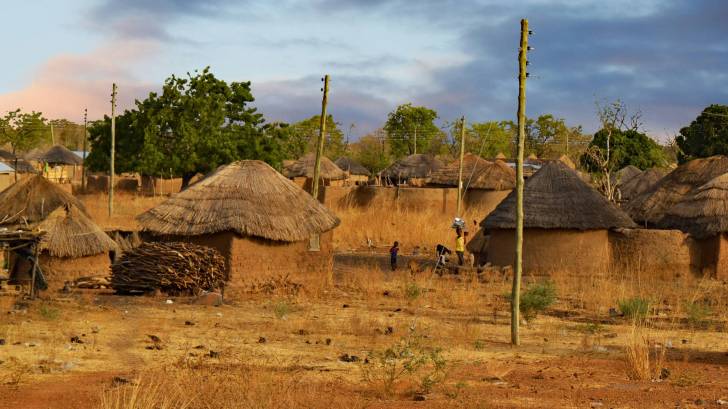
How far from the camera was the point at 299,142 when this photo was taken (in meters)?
69.0

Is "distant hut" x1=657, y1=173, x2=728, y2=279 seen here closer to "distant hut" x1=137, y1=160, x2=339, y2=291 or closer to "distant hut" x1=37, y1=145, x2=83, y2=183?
"distant hut" x1=137, y1=160, x2=339, y2=291

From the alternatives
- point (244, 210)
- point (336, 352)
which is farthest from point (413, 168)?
point (336, 352)

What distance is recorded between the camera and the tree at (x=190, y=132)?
37.8m

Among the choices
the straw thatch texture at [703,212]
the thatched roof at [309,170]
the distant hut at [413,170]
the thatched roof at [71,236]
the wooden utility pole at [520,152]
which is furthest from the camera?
the distant hut at [413,170]

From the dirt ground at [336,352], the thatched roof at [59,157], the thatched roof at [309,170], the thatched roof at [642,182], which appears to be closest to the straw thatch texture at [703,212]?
the dirt ground at [336,352]

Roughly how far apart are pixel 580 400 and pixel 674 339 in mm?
4661

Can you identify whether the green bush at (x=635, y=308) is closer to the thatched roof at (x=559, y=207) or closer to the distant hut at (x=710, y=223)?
the thatched roof at (x=559, y=207)

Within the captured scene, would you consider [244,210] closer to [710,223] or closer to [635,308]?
[635,308]

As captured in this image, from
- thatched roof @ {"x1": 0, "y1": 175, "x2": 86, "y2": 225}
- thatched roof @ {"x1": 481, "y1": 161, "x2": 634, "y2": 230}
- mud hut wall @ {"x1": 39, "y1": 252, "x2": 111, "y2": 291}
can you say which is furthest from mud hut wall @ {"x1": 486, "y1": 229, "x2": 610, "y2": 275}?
thatched roof @ {"x1": 0, "y1": 175, "x2": 86, "y2": 225}

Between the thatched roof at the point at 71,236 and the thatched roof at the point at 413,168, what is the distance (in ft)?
Result: 99.4

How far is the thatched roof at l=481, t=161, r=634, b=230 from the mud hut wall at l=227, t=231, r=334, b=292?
4.78 m

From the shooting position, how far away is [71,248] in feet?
58.3

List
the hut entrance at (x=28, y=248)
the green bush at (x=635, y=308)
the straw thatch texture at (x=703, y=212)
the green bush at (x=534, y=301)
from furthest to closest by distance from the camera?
the straw thatch texture at (x=703, y=212)
the hut entrance at (x=28, y=248)
the green bush at (x=534, y=301)
the green bush at (x=635, y=308)

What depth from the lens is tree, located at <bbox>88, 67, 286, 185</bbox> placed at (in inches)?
1489
